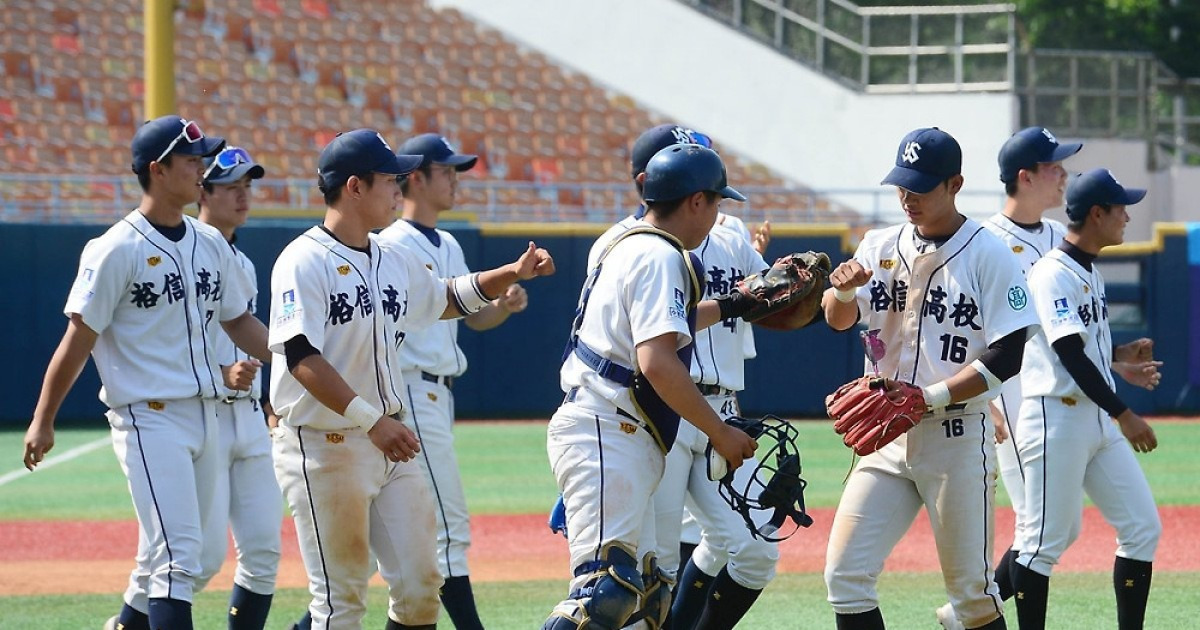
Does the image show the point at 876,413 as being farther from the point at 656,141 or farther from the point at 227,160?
the point at 227,160

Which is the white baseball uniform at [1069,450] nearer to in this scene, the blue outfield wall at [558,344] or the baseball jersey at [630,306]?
the baseball jersey at [630,306]

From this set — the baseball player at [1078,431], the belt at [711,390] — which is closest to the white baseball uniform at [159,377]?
the belt at [711,390]

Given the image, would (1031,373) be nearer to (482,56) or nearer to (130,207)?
(130,207)

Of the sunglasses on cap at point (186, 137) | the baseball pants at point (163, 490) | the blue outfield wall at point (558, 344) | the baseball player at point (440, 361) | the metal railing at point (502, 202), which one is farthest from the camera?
the metal railing at point (502, 202)

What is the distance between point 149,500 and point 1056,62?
19.2 m

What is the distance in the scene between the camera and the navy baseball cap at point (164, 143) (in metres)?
5.79

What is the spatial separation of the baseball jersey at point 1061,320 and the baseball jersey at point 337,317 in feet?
8.57

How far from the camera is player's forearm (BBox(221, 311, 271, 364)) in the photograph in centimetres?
611

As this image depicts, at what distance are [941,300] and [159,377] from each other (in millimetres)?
2917

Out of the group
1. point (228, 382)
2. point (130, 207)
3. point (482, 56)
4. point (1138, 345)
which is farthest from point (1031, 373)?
point (482, 56)

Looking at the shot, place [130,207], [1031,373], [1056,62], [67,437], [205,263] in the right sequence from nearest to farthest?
[205,263]
[1031,373]
[67,437]
[130,207]
[1056,62]

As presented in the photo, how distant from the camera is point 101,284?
5.57 metres

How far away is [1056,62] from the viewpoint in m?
22.2

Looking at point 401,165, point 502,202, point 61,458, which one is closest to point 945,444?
point 401,165
